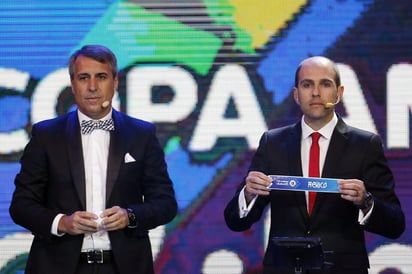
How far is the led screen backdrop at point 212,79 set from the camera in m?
5.71

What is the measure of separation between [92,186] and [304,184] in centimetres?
95

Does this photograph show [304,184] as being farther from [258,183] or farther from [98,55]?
[98,55]

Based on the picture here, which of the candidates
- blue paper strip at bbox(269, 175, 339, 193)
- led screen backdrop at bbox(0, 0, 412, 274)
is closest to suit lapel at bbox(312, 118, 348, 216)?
blue paper strip at bbox(269, 175, 339, 193)

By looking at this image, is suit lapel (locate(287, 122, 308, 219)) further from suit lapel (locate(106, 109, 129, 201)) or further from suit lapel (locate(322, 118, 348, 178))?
→ suit lapel (locate(106, 109, 129, 201))

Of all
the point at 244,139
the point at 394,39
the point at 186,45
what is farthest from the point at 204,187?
the point at 394,39

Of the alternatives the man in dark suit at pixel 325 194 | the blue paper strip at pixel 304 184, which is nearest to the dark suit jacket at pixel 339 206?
the man in dark suit at pixel 325 194

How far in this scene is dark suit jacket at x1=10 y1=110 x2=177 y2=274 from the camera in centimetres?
410

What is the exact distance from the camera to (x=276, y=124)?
5.73 metres

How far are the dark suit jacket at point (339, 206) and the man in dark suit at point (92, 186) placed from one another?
0.47 m

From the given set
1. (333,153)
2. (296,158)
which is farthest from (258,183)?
(333,153)

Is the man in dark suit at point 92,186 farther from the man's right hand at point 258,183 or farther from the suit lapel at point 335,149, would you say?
the suit lapel at point 335,149

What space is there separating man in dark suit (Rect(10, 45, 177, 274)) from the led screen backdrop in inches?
54.2

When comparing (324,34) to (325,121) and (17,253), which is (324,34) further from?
(17,253)

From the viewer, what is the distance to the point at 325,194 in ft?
14.0
